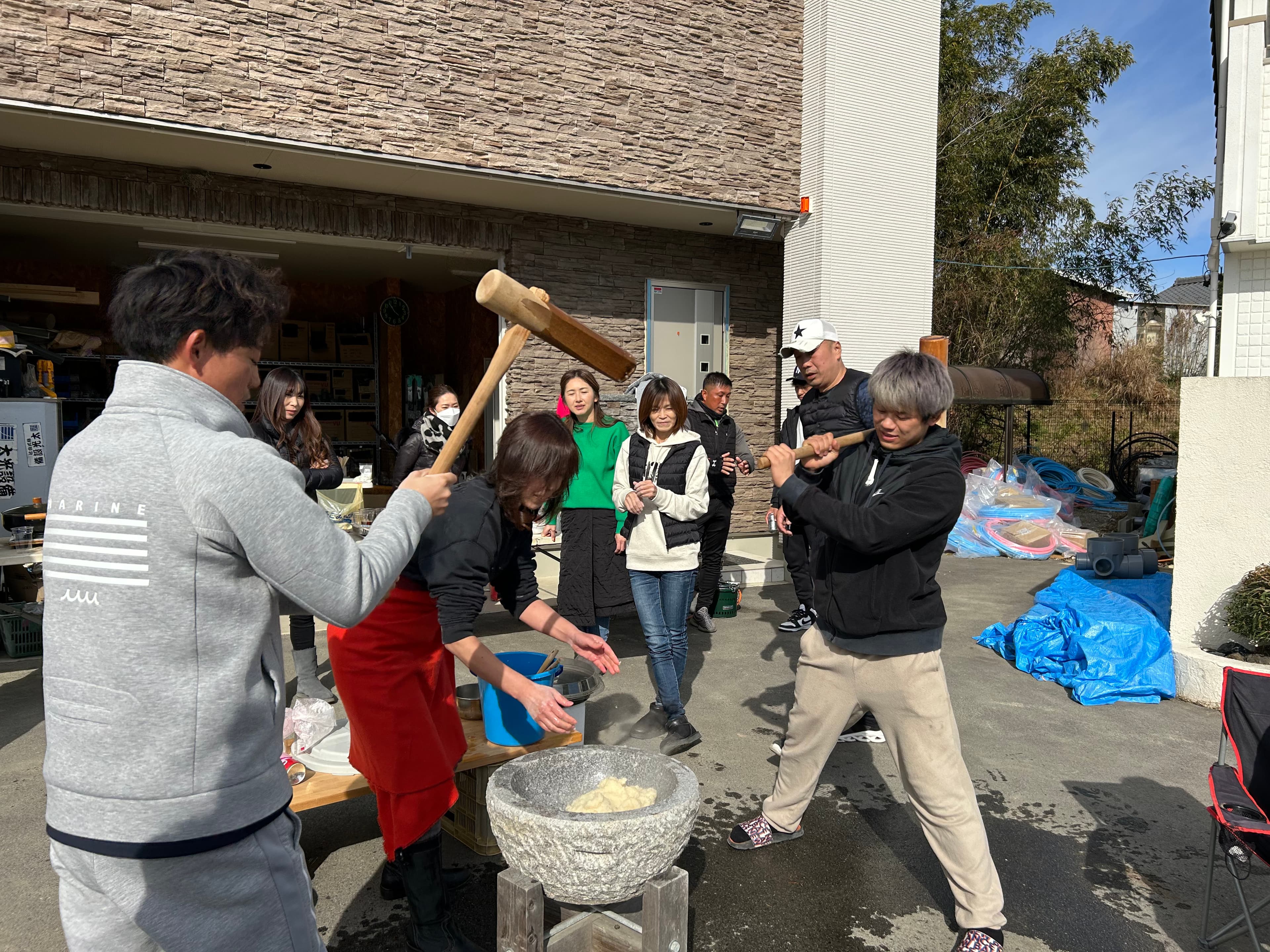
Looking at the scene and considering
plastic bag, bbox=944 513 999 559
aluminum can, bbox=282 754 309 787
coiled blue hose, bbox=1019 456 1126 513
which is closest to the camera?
aluminum can, bbox=282 754 309 787

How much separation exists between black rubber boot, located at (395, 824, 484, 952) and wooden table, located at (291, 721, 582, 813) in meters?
0.46

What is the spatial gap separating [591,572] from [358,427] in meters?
8.54

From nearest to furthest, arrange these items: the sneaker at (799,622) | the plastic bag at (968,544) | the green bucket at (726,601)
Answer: the sneaker at (799,622) < the green bucket at (726,601) < the plastic bag at (968,544)

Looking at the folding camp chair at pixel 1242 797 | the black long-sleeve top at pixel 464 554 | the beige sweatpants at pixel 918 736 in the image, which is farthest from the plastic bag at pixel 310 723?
the folding camp chair at pixel 1242 797

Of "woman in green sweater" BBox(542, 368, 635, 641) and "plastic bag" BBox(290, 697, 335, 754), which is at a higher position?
"woman in green sweater" BBox(542, 368, 635, 641)

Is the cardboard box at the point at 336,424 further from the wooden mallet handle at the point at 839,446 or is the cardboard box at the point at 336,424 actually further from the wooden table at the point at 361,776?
the wooden mallet handle at the point at 839,446

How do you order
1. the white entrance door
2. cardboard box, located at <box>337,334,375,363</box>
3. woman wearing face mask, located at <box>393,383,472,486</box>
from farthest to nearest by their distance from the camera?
cardboard box, located at <box>337,334,375,363</box>, the white entrance door, woman wearing face mask, located at <box>393,383,472,486</box>

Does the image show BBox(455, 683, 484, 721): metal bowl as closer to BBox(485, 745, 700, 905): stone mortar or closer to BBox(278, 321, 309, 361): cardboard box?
BBox(485, 745, 700, 905): stone mortar

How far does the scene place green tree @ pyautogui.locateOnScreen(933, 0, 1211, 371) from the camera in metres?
18.6

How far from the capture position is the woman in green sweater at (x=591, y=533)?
5711mm

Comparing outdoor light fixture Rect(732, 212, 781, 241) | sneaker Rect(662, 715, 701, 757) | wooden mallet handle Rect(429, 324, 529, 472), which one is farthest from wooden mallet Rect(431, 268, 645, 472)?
outdoor light fixture Rect(732, 212, 781, 241)

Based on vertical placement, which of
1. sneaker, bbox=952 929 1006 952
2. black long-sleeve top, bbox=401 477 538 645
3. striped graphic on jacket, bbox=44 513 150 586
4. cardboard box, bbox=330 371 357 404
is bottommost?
sneaker, bbox=952 929 1006 952

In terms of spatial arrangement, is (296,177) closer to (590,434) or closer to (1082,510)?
(590,434)

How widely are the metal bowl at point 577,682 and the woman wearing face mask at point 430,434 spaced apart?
258cm
